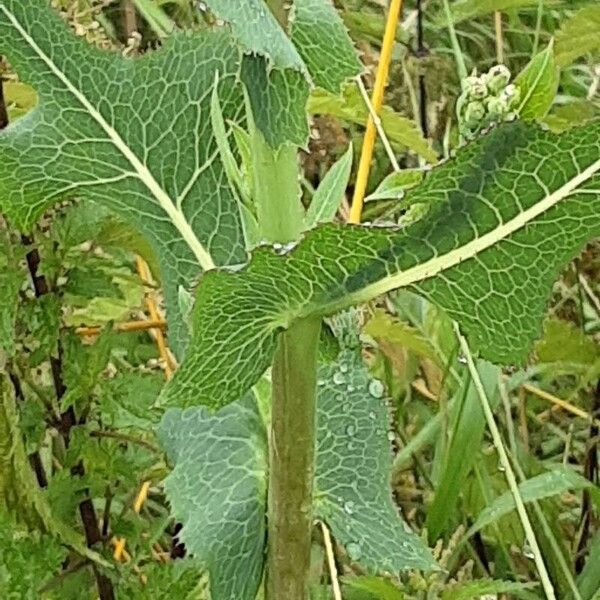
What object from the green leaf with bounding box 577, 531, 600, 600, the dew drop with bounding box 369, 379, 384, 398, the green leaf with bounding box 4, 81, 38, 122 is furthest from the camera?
the green leaf with bounding box 577, 531, 600, 600

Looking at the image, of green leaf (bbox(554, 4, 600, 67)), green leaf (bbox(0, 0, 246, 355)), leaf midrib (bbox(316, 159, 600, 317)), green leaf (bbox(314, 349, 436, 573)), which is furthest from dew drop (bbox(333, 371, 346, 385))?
green leaf (bbox(554, 4, 600, 67))

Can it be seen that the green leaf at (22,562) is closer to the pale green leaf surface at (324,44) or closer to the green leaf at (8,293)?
the green leaf at (8,293)

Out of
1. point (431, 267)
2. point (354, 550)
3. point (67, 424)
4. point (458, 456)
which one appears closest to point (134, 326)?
point (67, 424)

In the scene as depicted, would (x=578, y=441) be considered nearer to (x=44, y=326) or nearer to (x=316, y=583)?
(x=316, y=583)

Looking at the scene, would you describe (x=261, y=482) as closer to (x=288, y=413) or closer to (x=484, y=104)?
(x=288, y=413)

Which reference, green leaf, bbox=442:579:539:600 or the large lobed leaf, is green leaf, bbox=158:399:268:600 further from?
green leaf, bbox=442:579:539:600
